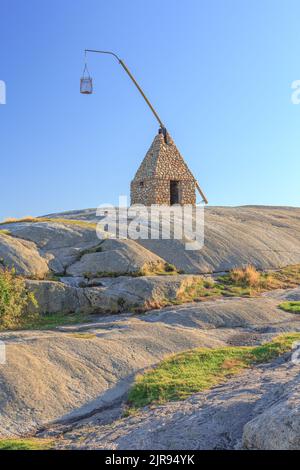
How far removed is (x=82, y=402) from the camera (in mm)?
12125

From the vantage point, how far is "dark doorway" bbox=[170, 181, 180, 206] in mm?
36553

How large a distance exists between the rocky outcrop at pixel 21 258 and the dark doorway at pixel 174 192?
47.6 feet

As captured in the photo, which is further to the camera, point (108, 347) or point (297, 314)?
point (297, 314)

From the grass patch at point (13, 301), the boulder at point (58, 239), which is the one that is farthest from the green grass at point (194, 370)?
the boulder at point (58, 239)

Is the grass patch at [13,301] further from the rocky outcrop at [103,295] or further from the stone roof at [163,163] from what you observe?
the stone roof at [163,163]

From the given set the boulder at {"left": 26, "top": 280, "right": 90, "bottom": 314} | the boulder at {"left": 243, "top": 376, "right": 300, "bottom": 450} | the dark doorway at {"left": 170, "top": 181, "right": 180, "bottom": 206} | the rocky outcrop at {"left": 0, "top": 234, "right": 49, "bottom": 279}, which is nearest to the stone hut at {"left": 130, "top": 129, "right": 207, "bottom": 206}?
the dark doorway at {"left": 170, "top": 181, "right": 180, "bottom": 206}

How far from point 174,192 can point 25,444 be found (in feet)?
92.9

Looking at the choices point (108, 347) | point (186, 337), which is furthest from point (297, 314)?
point (108, 347)

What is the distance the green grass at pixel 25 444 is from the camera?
30.8ft

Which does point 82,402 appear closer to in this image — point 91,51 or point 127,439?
point 127,439

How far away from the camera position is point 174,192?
3684 centimetres

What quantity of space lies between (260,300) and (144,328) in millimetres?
6302

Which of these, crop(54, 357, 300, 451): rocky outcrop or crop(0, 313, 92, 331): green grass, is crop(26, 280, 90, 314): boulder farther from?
crop(54, 357, 300, 451): rocky outcrop

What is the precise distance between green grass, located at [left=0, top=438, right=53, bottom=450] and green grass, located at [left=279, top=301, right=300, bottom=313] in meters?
12.3
